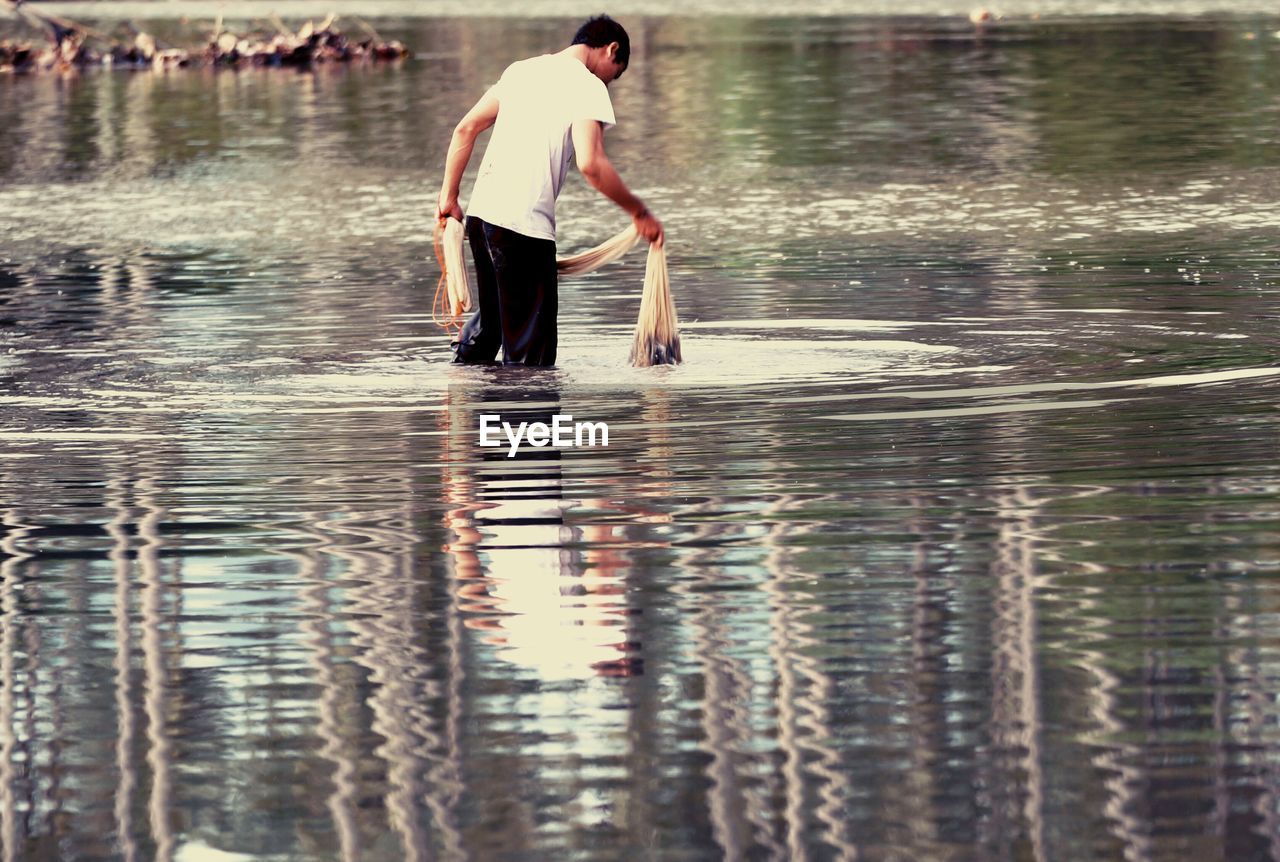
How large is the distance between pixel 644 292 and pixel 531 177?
0.68 metres

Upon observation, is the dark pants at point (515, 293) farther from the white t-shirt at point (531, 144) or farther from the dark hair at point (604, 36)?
the dark hair at point (604, 36)

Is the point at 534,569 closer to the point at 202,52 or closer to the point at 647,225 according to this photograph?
the point at 647,225

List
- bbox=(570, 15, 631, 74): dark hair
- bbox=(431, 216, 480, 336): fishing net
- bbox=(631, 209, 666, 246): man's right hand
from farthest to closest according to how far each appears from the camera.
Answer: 1. bbox=(431, 216, 480, 336): fishing net
2. bbox=(631, 209, 666, 246): man's right hand
3. bbox=(570, 15, 631, 74): dark hair

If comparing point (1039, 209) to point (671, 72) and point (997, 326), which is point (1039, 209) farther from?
point (671, 72)

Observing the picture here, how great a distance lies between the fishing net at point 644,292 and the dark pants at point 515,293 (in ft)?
1.14

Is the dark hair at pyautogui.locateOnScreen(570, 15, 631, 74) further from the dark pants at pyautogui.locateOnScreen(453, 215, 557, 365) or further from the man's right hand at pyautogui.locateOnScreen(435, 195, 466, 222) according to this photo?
the man's right hand at pyautogui.locateOnScreen(435, 195, 466, 222)

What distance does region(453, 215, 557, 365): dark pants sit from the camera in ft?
43.4

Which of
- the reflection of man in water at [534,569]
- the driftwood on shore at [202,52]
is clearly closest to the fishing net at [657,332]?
the reflection of man in water at [534,569]

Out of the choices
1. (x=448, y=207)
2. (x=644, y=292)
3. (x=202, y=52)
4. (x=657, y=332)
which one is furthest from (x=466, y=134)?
(x=202, y=52)

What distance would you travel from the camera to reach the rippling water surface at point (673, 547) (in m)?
6.15

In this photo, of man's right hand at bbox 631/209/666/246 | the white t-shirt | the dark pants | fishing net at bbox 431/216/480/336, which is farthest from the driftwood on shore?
man's right hand at bbox 631/209/666/246

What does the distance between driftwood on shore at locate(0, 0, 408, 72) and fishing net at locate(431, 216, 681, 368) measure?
34271 millimetres

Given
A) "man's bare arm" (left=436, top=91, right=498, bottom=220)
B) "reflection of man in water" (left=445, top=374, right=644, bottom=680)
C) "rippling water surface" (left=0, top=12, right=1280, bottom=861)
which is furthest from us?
"man's bare arm" (left=436, top=91, right=498, bottom=220)

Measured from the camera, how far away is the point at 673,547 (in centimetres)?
892
